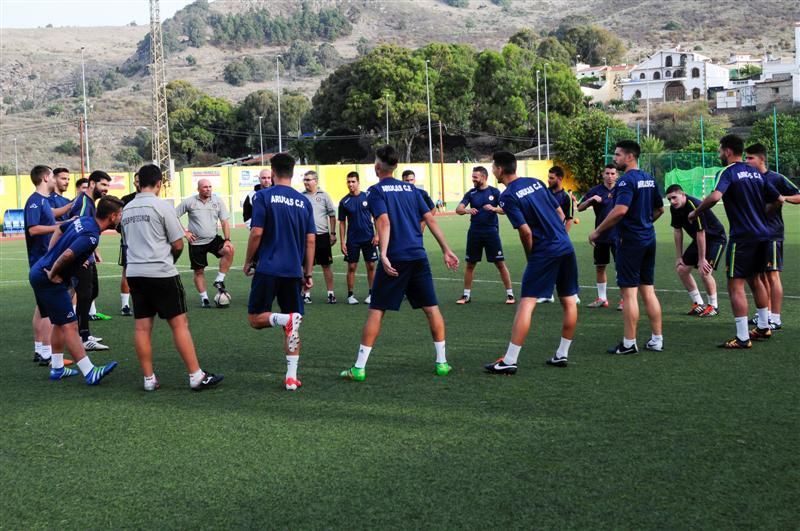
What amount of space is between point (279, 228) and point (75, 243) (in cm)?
181

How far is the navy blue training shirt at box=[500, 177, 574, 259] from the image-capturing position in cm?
774

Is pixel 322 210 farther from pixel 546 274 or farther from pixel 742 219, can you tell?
pixel 742 219

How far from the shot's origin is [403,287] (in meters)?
7.82

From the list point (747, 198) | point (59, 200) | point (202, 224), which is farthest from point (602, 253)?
point (59, 200)

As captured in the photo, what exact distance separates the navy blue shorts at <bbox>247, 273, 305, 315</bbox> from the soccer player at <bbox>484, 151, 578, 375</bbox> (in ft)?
6.09

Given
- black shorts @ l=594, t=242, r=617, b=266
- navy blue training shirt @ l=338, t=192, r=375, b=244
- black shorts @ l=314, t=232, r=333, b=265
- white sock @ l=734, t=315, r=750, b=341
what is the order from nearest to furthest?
white sock @ l=734, t=315, r=750, b=341 < black shorts @ l=594, t=242, r=617, b=266 < navy blue training shirt @ l=338, t=192, r=375, b=244 < black shorts @ l=314, t=232, r=333, b=265

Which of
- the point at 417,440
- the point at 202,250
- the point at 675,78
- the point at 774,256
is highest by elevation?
the point at 675,78

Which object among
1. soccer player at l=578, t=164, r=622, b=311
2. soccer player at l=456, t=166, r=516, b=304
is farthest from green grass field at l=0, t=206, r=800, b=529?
soccer player at l=456, t=166, r=516, b=304

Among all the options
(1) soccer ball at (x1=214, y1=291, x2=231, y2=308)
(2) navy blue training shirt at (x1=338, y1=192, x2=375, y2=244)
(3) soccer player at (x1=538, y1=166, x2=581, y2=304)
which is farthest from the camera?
(2) navy blue training shirt at (x1=338, y1=192, x2=375, y2=244)

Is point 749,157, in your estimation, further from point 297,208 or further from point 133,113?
point 133,113

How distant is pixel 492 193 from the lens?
13.0 meters

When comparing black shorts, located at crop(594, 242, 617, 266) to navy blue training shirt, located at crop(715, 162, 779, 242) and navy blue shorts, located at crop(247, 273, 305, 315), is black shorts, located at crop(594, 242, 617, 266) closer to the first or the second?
navy blue training shirt, located at crop(715, 162, 779, 242)

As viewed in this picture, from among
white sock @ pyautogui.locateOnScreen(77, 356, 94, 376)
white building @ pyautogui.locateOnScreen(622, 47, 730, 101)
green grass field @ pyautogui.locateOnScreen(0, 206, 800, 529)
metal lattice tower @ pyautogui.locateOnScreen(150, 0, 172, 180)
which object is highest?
white building @ pyautogui.locateOnScreen(622, 47, 730, 101)

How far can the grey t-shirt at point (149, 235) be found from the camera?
726 centimetres
